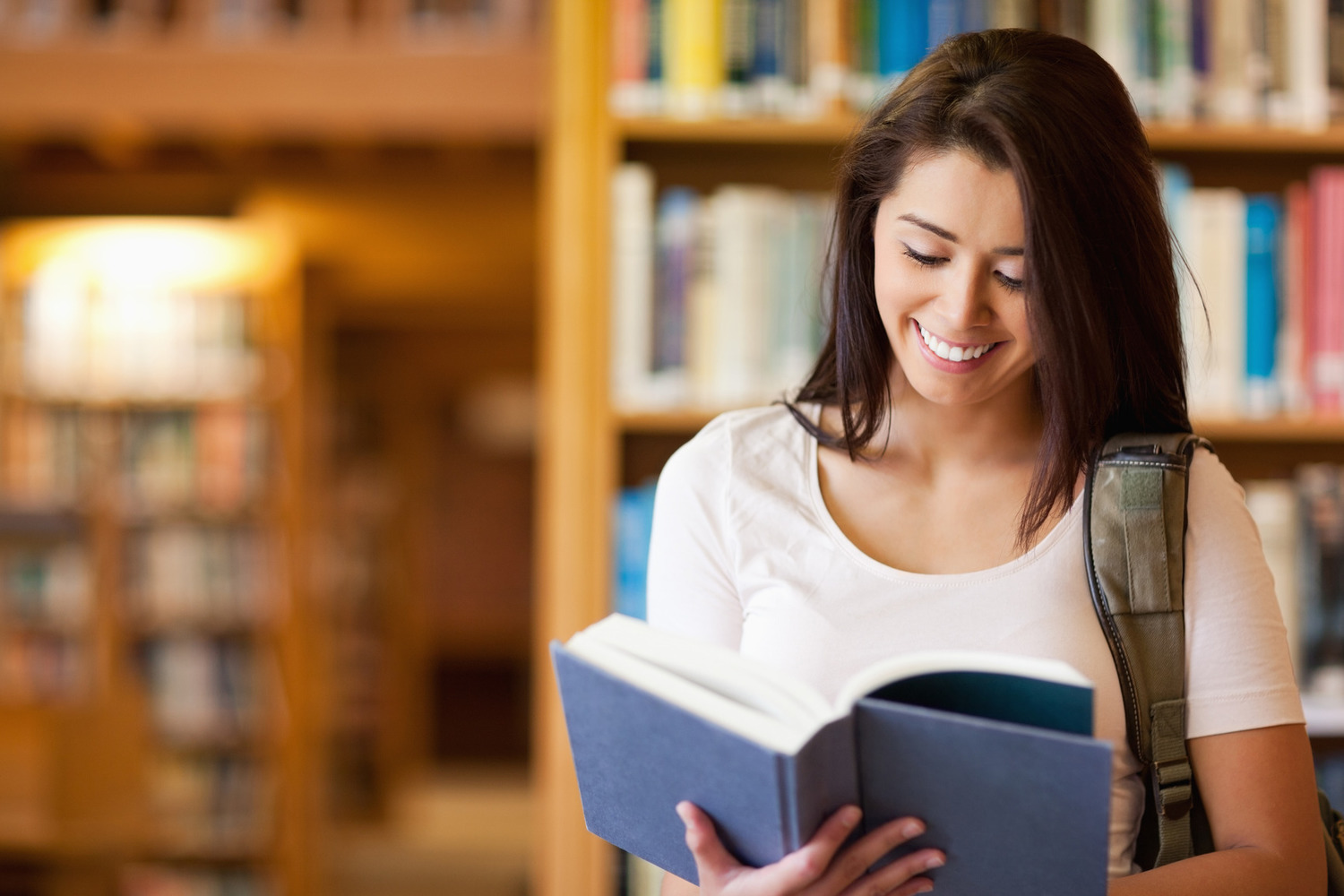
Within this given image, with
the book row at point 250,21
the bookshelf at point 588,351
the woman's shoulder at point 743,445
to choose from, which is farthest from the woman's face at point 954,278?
the book row at point 250,21

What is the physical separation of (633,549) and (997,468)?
32.5 inches

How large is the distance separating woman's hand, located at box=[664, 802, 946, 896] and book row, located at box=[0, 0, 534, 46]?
9.79 ft

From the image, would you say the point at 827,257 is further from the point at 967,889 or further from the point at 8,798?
the point at 8,798

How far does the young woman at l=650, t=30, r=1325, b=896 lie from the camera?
92cm

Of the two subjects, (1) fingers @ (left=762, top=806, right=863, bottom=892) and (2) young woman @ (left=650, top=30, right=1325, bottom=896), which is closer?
(1) fingers @ (left=762, top=806, right=863, bottom=892)

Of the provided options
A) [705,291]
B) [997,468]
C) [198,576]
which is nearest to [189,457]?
[198,576]

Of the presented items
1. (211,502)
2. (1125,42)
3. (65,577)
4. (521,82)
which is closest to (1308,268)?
(1125,42)

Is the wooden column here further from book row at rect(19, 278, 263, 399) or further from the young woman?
book row at rect(19, 278, 263, 399)

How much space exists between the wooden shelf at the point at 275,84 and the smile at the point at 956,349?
8.43 feet

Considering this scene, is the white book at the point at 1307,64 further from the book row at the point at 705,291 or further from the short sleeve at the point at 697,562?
the short sleeve at the point at 697,562

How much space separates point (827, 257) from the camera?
1.18 meters

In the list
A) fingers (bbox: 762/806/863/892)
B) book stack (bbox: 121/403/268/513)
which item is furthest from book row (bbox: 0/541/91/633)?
fingers (bbox: 762/806/863/892)

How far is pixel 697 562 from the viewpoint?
1.03m

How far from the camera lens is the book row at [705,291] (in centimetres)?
179
